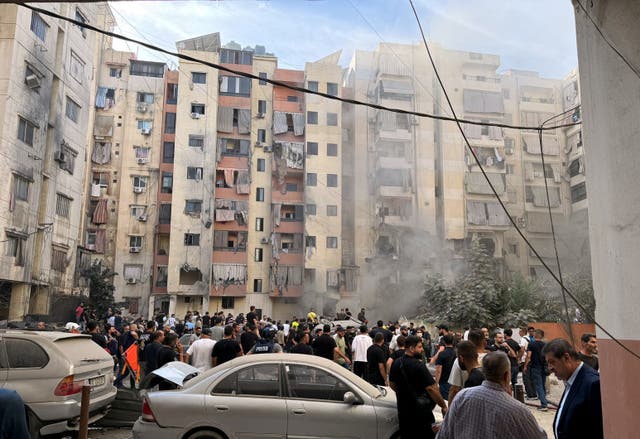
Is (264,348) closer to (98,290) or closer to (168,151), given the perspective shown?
(98,290)

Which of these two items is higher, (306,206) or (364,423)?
(306,206)

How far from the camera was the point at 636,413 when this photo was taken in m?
3.42

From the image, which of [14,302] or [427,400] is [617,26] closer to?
[427,400]

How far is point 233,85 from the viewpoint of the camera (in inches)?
1768

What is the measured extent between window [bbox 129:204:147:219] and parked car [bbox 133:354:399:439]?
39278 mm

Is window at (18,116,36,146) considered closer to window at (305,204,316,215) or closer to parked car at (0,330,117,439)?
window at (305,204,316,215)

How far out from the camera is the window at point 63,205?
2951cm

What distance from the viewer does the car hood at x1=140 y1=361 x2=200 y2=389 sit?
679cm

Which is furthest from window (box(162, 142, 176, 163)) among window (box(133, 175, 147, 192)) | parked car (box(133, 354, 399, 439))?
parked car (box(133, 354, 399, 439))

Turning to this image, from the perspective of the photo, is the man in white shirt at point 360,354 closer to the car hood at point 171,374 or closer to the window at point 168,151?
the car hood at point 171,374

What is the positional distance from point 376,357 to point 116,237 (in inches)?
1488

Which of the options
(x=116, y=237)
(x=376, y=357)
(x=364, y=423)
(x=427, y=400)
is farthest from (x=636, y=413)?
(x=116, y=237)

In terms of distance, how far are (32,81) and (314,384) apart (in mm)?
26425

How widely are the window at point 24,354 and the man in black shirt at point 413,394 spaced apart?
472 cm
